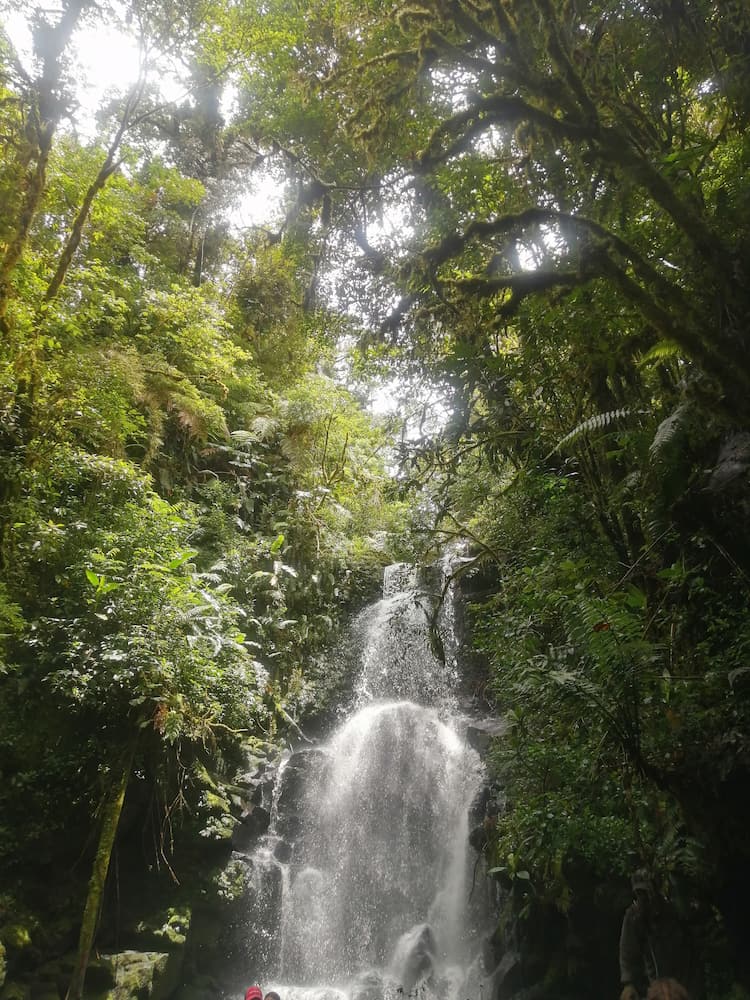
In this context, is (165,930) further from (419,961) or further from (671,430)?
(671,430)

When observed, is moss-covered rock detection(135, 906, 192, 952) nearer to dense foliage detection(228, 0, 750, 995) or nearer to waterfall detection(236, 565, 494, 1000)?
waterfall detection(236, 565, 494, 1000)

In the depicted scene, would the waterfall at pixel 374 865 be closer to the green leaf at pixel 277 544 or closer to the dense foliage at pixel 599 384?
the dense foliage at pixel 599 384

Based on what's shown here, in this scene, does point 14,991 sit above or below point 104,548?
below

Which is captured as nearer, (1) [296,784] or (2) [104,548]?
(2) [104,548]

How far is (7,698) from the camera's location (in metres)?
6.37

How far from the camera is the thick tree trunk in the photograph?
5.37 m

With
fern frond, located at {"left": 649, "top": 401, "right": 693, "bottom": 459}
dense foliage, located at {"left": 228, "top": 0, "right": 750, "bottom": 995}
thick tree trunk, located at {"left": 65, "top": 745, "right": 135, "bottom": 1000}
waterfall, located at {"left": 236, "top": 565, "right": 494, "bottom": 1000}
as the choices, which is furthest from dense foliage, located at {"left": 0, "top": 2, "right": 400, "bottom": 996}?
fern frond, located at {"left": 649, "top": 401, "right": 693, "bottom": 459}

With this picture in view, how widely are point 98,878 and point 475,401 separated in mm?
6990

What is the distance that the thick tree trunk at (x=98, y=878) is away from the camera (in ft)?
17.6

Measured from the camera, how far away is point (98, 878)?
5738mm

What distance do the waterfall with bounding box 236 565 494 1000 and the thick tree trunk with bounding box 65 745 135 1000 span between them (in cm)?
296

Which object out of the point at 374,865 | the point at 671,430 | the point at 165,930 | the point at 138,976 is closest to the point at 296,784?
the point at 374,865

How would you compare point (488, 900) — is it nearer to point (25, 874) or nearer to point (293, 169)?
point (25, 874)

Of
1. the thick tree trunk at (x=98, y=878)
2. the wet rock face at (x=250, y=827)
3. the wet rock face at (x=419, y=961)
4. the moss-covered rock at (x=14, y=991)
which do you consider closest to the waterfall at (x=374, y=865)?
the wet rock face at (x=419, y=961)
